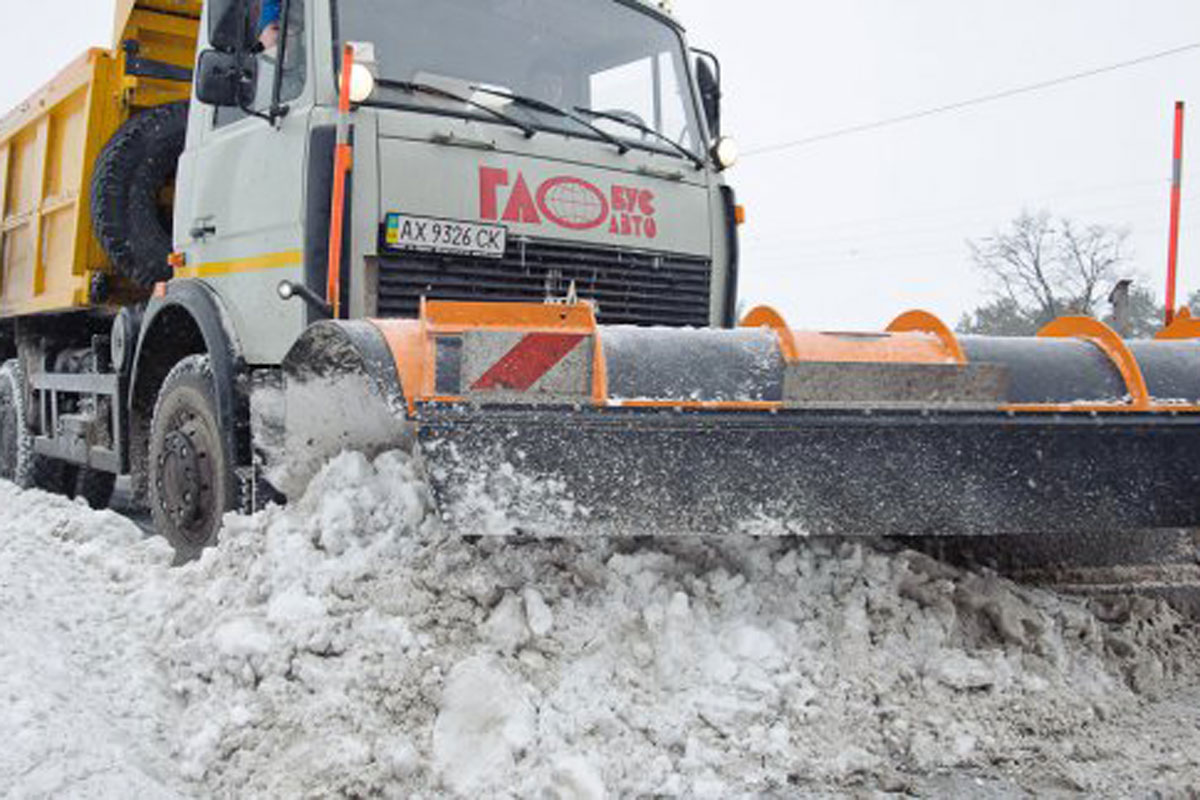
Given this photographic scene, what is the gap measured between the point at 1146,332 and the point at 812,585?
3406 centimetres

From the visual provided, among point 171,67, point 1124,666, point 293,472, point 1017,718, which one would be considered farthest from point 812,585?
point 171,67

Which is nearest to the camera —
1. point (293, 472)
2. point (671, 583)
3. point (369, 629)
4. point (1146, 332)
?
point (369, 629)

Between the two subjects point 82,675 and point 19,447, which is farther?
point 19,447

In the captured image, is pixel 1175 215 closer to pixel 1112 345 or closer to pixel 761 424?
pixel 1112 345

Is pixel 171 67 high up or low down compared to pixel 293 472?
up

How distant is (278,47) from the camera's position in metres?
4.44

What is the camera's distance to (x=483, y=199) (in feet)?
14.0

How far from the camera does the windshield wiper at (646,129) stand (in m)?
4.78

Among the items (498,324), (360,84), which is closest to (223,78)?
(360,84)

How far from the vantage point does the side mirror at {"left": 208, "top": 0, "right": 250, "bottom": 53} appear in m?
4.38

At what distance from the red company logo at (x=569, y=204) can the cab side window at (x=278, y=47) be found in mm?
831

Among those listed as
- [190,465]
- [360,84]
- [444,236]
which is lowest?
[190,465]

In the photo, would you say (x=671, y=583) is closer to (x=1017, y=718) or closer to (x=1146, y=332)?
(x=1017, y=718)

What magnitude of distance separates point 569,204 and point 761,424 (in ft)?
5.58
